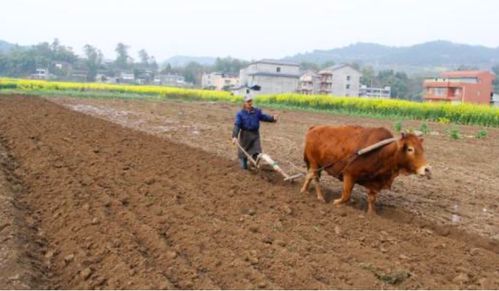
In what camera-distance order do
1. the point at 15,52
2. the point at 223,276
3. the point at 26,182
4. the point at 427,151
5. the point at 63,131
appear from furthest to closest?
the point at 15,52
the point at 427,151
the point at 63,131
the point at 26,182
the point at 223,276

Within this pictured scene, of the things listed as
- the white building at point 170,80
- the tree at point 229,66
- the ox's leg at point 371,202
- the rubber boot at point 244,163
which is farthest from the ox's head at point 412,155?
the tree at point 229,66

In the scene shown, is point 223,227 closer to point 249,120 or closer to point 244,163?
point 249,120

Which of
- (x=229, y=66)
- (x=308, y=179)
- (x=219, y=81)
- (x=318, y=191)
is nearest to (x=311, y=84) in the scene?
(x=219, y=81)

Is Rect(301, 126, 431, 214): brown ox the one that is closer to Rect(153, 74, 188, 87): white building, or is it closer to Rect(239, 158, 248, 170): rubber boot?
Rect(239, 158, 248, 170): rubber boot

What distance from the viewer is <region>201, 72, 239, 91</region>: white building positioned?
9491cm

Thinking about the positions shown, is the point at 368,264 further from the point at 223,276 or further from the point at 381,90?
the point at 381,90

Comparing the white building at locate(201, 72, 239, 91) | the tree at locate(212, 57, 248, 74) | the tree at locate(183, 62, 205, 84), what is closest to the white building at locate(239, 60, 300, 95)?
the white building at locate(201, 72, 239, 91)

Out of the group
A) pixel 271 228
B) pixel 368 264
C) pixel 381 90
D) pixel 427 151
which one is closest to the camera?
pixel 368 264

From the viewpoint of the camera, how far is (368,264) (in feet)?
19.4

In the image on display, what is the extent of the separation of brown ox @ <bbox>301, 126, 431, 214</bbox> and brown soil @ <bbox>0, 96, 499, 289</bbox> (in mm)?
483

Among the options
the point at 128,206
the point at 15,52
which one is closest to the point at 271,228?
the point at 128,206

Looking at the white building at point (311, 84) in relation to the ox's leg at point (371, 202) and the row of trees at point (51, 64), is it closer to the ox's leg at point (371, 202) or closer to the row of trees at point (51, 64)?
the row of trees at point (51, 64)

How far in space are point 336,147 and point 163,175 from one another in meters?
3.03

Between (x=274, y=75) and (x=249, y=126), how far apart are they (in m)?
68.6
